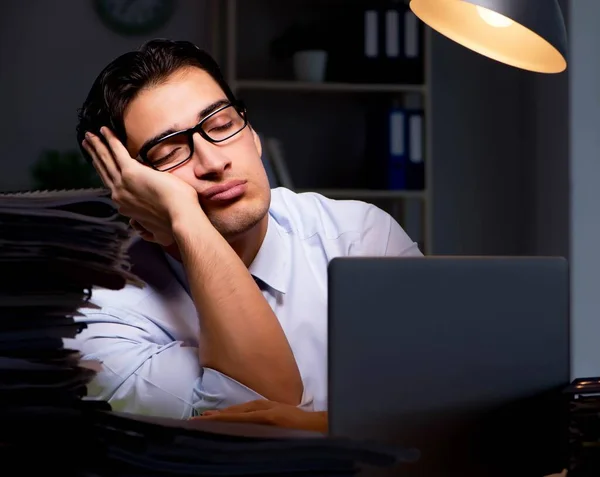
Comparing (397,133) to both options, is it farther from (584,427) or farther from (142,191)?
(584,427)

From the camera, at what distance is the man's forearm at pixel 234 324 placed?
1.03 metres

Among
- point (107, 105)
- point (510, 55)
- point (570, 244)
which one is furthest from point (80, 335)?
point (570, 244)

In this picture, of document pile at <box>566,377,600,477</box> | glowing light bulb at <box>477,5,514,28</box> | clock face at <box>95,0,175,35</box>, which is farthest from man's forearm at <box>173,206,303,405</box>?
clock face at <box>95,0,175,35</box>

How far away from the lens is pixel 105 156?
125 cm

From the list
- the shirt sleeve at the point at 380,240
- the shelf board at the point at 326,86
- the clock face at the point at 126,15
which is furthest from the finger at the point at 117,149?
the clock face at the point at 126,15

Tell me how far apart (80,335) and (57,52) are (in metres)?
3.02

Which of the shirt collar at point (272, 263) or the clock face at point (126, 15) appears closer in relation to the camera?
the shirt collar at point (272, 263)

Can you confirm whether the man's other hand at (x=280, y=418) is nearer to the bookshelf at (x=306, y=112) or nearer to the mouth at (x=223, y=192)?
the mouth at (x=223, y=192)

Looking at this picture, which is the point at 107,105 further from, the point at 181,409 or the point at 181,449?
the point at 181,449

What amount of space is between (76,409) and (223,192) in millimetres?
663

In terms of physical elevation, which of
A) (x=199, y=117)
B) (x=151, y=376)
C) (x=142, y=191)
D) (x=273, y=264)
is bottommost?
(x=151, y=376)

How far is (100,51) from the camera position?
11.2ft

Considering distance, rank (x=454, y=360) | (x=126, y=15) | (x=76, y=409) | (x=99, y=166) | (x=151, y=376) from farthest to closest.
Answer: (x=126, y=15)
(x=99, y=166)
(x=151, y=376)
(x=454, y=360)
(x=76, y=409)

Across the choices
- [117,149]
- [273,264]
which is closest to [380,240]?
[273,264]
